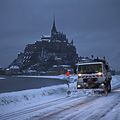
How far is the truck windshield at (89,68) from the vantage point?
25984 millimetres

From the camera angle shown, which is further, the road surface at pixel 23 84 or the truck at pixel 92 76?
the road surface at pixel 23 84

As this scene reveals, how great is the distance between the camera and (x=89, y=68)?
85.6 feet

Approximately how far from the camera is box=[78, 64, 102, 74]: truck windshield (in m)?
26.0

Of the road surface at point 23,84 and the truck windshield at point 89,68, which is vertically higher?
the truck windshield at point 89,68

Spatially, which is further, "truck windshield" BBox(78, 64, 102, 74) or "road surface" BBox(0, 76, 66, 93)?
"road surface" BBox(0, 76, 66, 93)

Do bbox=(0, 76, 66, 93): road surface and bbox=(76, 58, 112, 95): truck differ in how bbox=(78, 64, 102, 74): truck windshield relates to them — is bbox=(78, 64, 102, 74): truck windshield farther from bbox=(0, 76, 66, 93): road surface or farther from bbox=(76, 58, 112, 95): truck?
bbox=(0, 76, 66, 93): road surface

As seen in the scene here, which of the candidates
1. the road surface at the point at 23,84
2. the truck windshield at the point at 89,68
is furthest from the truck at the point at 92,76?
the road surface at the point at 23,84

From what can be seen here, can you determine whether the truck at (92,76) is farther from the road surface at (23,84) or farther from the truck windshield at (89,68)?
the road surface at (23,84)

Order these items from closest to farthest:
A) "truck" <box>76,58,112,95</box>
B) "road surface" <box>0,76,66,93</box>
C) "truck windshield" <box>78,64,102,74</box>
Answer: "truck" <box>76,58,112,95</box> → "truck windshield" <box>78,64,102,74</box> → "road surface" <box>0,76,66,93</box>

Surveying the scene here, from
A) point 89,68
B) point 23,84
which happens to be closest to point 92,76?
point 89,68

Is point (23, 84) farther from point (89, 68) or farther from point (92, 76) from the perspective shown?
point (92, 76)

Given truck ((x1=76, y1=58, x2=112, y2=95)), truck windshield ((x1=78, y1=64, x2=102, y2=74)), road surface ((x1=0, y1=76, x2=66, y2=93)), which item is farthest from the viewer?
road surface ((x1=0, y1=76, x2=66, y2=93))

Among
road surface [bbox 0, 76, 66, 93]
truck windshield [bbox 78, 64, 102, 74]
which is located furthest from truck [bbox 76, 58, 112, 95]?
road surface [bbox 0, 76, 66, 93]

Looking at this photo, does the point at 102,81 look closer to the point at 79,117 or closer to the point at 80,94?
the point at 80,94
